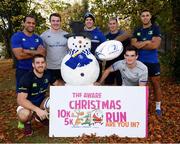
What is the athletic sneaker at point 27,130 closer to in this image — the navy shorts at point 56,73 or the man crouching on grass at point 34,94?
the man crouching on grass at point 34,94

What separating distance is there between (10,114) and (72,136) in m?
3.01

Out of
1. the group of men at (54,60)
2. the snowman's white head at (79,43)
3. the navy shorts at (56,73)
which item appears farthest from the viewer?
the navy shorts at (56,73)

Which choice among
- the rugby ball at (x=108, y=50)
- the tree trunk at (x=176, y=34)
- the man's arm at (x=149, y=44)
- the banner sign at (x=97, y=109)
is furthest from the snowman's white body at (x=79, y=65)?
the tree trunk at (x=176, y=34)

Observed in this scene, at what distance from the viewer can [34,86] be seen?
630cm

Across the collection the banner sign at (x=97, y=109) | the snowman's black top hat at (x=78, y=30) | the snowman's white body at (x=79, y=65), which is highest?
the snowman's black top hat at (x=78, y=30)

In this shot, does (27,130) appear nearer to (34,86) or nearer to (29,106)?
(29,106)

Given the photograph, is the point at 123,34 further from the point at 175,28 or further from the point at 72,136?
the point at 175,28

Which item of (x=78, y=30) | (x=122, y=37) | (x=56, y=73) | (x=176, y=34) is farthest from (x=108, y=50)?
(x=176, y=34)

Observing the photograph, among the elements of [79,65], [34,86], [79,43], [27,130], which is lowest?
[27,130]

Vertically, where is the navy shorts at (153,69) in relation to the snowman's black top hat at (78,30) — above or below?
below

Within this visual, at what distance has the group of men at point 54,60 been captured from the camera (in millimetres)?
6262

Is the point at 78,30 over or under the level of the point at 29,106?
over

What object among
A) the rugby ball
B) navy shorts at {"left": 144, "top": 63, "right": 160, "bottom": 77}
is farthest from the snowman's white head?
navy shorts at {"left": 144, "top": 63, "right": 160, "bottom": 77}

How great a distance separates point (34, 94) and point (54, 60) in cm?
94
